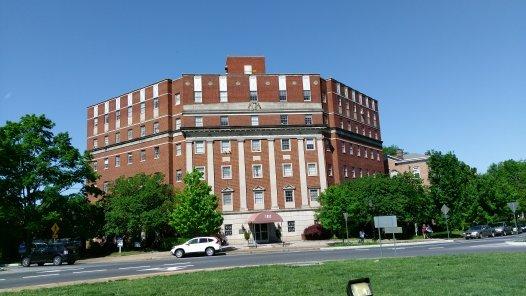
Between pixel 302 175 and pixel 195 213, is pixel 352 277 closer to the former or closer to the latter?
pixel 195 213

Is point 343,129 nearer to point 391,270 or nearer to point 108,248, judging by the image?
point 108,248

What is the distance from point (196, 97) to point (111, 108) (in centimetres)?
1542

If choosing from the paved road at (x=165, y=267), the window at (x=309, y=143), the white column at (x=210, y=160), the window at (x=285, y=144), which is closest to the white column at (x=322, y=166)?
the window at (x=309, y=143)

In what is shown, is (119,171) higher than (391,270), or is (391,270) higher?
(119,171)

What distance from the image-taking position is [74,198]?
45.1 m

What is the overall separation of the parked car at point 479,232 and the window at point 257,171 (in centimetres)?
2269

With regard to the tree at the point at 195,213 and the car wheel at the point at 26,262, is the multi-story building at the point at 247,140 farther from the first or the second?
the car wheel at the point at 26,262

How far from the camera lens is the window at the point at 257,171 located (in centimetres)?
5562

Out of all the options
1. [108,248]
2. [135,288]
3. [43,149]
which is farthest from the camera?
[108,248]

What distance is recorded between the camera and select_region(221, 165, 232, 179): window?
55.0m

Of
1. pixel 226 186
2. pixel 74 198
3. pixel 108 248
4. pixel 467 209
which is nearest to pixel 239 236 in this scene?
pixel 226 186

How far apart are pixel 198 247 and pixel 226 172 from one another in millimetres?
19731

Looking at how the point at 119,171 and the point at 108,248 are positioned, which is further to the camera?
the point at 119,171

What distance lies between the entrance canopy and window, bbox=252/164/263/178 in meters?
4.56
